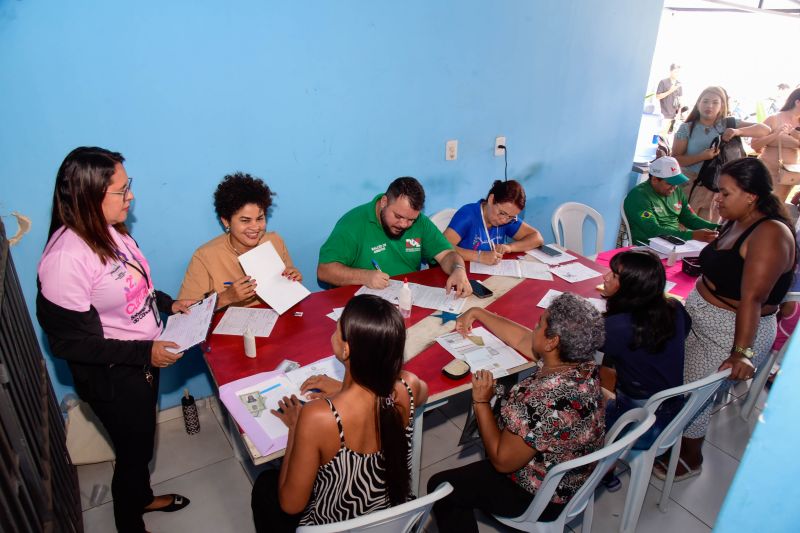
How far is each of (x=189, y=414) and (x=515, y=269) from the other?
2.25m

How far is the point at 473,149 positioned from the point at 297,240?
1653 mm

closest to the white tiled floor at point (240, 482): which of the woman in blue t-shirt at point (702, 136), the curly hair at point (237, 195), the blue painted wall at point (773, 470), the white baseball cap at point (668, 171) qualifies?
the curly hair at point (237, 195)

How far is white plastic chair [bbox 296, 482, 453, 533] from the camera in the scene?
1.32m

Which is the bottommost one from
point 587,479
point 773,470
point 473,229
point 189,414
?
point 189,414

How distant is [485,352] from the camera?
2.32 metres

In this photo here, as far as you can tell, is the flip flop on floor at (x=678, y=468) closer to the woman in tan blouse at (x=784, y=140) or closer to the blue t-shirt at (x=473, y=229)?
the blue t-shirt at (x=473, y=229)

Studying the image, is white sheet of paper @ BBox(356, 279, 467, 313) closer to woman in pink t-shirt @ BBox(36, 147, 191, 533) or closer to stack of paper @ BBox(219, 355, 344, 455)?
stack of paper @ BBox(219, 355, 344, 455)

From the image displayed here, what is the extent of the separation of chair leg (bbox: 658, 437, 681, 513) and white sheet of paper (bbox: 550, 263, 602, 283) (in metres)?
1.08

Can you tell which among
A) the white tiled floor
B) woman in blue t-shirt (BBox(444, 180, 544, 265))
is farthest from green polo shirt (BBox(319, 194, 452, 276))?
the white tiled floor

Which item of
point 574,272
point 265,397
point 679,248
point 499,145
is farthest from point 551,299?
point 499,145

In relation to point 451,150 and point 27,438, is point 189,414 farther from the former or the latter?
point 451,150

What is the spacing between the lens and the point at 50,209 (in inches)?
97.1

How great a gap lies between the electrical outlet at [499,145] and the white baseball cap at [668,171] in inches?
47.7

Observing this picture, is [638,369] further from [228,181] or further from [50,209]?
[50,209]
